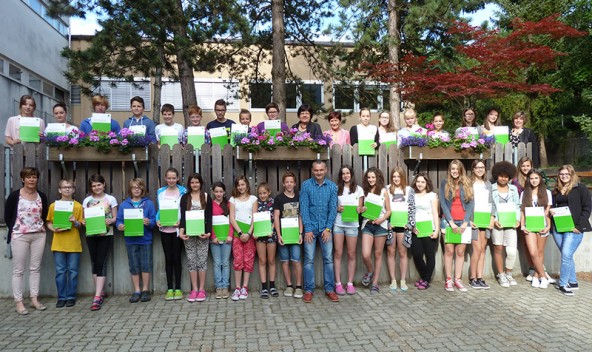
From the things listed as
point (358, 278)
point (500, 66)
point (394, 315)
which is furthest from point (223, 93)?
point (394, 315)

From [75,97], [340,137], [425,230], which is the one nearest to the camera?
[425,230]

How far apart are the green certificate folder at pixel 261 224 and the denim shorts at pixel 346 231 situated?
3.19 feet

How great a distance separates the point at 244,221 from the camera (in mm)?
6449

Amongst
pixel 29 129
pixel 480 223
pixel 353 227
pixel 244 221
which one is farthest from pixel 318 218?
pixel 29 129

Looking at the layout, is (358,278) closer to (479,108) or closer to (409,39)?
(409,39)

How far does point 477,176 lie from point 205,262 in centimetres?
424

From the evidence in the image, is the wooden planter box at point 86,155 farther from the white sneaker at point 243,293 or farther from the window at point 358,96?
the window at point 358,96

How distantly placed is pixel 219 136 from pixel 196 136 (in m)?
0.34

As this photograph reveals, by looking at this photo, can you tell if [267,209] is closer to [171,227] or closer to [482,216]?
[171,227]

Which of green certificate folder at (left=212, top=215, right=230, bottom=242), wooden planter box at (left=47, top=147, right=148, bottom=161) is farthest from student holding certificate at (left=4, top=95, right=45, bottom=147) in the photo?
green certificate folder at (left=212, top=215, right=230, bottom=242)

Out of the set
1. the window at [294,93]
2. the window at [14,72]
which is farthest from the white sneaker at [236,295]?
the window at [14,72]

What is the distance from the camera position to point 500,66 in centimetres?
1593

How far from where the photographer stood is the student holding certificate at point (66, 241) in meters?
6.14

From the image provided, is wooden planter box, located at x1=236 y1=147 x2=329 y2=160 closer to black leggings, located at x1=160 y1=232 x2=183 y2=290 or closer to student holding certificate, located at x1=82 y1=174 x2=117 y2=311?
black leggings, located at x1=160 y1=232 x2=183 y2=290
